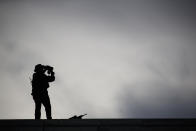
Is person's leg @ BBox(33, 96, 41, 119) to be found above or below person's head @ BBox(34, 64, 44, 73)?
below

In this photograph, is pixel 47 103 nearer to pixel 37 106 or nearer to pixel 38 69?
pixel 37 106

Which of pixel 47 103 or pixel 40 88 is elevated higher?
pixel 40 88

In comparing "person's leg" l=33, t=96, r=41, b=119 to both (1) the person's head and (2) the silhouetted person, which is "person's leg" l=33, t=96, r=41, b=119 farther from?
(1) the person's head

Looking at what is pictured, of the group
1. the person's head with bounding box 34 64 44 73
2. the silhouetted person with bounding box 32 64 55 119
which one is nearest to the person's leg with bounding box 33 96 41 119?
the silhouetted person with bounding box 32 64 55 119

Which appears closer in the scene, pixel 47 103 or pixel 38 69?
pixel 47 103

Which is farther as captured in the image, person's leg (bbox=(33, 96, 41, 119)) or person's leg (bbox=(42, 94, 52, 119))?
person's leg (bbox=(42, 94, 52, 119))

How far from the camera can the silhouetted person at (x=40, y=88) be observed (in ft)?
33.7

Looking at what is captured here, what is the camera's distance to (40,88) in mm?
10430

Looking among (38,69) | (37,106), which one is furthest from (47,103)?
(38,69)

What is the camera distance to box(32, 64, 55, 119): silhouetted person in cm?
1027
